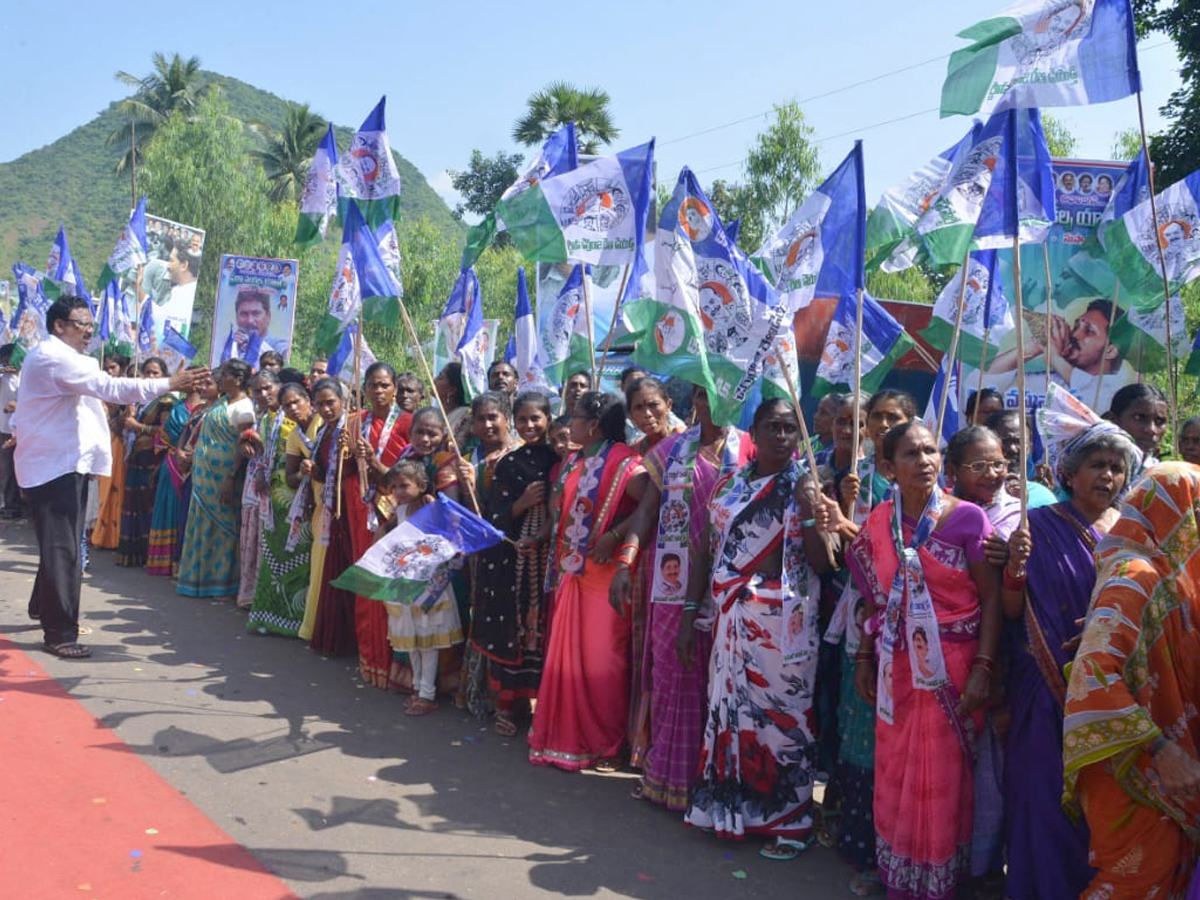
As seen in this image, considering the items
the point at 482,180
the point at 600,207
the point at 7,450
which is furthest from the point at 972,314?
the point at 482,180

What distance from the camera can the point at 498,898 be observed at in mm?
3854

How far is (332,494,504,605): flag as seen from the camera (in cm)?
564

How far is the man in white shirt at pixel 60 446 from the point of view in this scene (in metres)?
6.61

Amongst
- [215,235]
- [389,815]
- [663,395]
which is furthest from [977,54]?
[215,235]

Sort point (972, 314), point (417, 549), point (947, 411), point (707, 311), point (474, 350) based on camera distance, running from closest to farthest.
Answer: point (707, 311)
point (417, 549)
point (947, 411)
point (972, 314)
point (474, 350)

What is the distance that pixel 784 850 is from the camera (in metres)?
4.25

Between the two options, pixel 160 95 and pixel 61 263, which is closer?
pixel 61 263

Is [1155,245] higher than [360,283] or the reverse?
higher

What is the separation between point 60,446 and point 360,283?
2.19 m

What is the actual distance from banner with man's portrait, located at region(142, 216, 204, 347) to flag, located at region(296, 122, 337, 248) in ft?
16.9

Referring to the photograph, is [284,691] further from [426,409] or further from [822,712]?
[822,712]

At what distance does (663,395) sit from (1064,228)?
6.81 meters

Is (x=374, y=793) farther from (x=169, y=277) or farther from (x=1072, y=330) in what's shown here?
(x=169, y=277)

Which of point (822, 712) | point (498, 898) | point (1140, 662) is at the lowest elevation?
point (498, 898)
